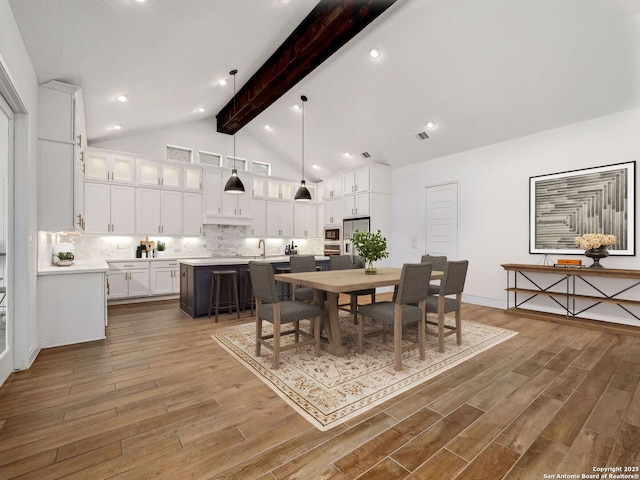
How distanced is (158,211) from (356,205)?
4143 millimetres

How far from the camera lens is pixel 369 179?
670 cm

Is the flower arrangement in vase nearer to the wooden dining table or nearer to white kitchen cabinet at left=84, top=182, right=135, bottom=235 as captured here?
the wooden dining table

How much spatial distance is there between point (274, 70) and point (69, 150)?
2759mm

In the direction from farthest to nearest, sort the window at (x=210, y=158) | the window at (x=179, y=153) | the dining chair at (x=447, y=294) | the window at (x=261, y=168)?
the window at (x=261, y=168) → the window at (x=210, y=158) → the window at (x=179, y=153) → the dining chair at (x=447, y=294)

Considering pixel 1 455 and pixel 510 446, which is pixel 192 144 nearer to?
pixel 1 455

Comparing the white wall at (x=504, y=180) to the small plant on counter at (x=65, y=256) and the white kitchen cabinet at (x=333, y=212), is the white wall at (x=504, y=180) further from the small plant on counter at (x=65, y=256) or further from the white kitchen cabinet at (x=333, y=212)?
the small plant on counter at (x=65, y=256)

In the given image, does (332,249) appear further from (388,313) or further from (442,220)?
(388,313)

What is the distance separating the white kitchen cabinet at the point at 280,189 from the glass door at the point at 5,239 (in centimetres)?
522

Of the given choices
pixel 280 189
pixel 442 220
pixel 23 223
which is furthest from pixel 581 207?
pixel 23 223

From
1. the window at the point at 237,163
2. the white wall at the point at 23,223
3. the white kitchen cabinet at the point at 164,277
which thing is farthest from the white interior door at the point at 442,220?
the white wall at the point at 23,223

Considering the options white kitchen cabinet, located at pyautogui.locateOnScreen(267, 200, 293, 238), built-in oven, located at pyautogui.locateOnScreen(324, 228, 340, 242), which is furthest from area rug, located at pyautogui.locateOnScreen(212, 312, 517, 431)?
white kitchen cabinet, located at pyautogui.locateOnScreen(267, 200, 293, 238)

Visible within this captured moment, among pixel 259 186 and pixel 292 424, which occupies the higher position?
pixel 259 186

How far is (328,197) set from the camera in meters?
7.88

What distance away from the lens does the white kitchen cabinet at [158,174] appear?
19.6 ft
